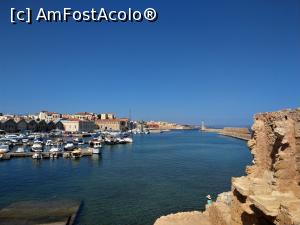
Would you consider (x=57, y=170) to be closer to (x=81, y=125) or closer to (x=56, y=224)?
(x=56, y=224)

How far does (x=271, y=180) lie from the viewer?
8.47m

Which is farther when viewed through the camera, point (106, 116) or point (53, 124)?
point (106, 116)

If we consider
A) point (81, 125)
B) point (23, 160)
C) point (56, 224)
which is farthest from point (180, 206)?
point (81, 125)

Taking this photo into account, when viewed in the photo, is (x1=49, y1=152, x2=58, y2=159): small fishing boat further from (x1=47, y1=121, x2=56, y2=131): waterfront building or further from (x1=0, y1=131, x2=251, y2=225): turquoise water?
(x1=47, y1=121, x2=56, y2=131): waterfront building

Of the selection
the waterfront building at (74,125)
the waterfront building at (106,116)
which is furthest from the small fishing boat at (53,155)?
the waterfront building at (106,116)

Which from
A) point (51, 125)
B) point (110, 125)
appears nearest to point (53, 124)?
point (51, 125)

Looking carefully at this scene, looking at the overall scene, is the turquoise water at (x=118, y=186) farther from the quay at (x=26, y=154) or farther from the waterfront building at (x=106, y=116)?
the waterfront building at (x=106, y=116)

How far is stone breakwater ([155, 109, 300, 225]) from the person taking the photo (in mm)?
7070

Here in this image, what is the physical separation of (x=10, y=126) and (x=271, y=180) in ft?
326

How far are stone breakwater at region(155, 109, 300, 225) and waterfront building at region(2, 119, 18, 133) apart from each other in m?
94.6

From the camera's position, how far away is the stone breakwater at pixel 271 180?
707 centimetres

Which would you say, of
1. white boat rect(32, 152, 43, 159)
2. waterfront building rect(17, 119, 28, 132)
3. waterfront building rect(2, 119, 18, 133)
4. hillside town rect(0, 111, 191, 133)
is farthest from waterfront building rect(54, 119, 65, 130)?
white boat rect(32, 152, 43, 159)

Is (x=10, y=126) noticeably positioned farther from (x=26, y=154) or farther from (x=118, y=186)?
(x=118, y=186)

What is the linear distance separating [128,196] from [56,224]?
7218mm
